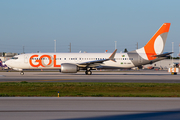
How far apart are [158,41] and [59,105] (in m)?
35.9

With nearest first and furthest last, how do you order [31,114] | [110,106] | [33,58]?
[31,114]
[110,106]
[33,58]

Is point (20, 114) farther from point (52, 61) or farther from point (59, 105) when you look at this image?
point (52, 61)

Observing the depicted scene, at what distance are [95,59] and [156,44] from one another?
465 inches

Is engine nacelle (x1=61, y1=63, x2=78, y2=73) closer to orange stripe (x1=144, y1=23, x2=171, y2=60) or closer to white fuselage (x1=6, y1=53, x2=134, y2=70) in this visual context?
white fuselage (x1=6, y1=53, x2=134, y2=70)

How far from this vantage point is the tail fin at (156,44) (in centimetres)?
4506

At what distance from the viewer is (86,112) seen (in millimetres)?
11297

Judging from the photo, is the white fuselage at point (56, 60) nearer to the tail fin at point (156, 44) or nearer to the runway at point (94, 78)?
the tail fin at point (156, 44)

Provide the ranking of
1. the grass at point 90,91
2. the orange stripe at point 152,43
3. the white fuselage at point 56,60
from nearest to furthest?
the grass at point 90,91 → the white fuselage at point 56,60 → the orange stripe at point 152,43

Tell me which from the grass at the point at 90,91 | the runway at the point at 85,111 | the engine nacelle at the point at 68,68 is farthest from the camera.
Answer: the engine nacelle at the point at 68,68

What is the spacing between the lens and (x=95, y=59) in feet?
148

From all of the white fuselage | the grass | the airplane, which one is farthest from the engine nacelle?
the grass

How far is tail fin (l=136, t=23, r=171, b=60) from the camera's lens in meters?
45.1

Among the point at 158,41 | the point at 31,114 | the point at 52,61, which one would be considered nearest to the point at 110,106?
the point at 31,114

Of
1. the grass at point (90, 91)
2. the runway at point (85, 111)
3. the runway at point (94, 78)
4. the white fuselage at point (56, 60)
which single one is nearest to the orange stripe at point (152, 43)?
the white fuselage at point (56, 60)
